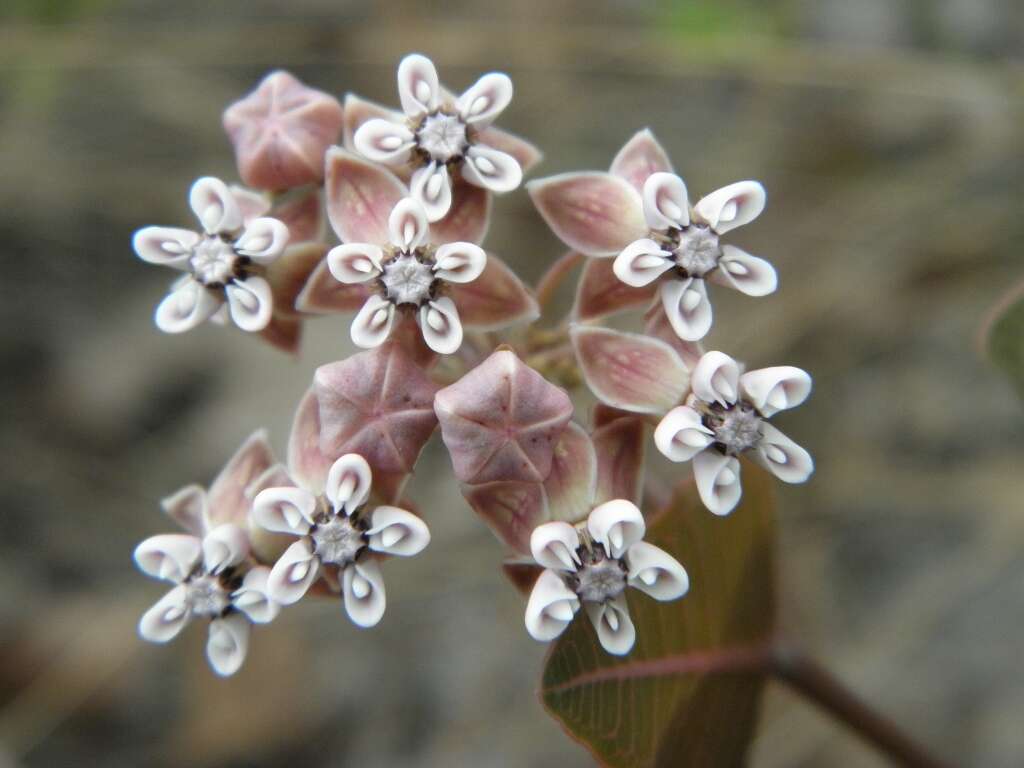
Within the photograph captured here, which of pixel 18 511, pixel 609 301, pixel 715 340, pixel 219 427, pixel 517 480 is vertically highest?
pixel 609 301

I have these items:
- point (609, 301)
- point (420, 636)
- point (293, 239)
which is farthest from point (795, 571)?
point (293, 239)

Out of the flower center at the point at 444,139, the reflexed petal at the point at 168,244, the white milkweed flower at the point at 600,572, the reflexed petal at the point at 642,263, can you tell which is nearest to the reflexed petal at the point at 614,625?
the white milkweed flower at the point at 600,572

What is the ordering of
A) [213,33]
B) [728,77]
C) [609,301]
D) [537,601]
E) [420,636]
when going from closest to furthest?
[537,601] → [609,301] → [420,636] → [728,77] → [213,33]

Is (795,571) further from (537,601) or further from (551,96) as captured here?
(537,601)

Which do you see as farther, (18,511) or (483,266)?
(18,511)

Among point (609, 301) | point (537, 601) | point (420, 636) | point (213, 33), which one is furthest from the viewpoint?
point (213, 33)

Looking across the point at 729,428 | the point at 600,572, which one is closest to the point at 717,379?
the point at 729,428

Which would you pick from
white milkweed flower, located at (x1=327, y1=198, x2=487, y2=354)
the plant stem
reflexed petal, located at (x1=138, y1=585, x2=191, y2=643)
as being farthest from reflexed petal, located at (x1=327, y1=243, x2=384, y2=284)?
the plant stem
